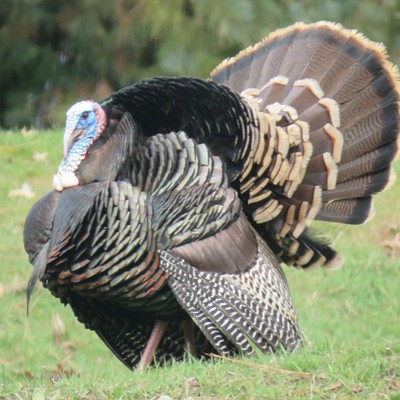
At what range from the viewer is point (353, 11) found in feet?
42.5

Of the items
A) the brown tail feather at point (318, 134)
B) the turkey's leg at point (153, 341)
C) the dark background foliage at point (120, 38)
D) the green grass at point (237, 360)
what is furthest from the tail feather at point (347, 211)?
the dark background foliage at point (120, 38)

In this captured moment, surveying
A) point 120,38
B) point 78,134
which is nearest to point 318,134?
point 78,134

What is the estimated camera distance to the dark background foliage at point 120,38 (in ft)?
41.4

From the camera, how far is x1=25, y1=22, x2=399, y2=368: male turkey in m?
5.50

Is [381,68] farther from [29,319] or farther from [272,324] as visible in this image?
[29,319]

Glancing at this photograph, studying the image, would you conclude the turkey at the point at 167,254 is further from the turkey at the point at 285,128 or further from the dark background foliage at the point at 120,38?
the dark background foliage at the point at 120,38

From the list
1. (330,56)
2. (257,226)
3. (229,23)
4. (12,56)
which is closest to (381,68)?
(330,56)

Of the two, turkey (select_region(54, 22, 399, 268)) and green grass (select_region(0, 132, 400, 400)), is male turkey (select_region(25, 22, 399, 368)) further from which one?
green grass (select_region(0, 132, 400, 400))

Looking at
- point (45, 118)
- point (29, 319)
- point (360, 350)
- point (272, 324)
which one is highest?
point (360, 350)

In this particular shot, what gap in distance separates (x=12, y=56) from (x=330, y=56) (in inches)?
298

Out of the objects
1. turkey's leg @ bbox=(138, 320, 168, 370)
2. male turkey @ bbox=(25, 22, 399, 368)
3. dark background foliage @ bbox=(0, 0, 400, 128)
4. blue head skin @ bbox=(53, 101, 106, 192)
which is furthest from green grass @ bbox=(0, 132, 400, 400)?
dark background foliage @ bbox=(0, 0, 400, 128)

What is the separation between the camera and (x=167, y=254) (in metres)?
5.38

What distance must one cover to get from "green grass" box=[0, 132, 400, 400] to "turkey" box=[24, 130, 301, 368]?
27 cm

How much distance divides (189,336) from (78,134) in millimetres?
1141
